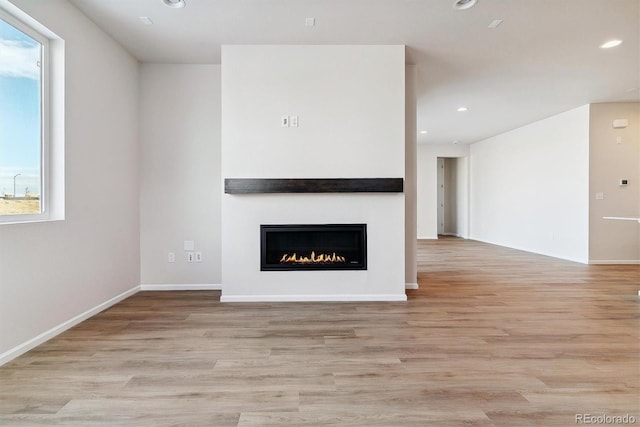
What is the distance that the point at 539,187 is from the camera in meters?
6.80

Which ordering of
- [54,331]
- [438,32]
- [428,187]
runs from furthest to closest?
[428,187]
[438,32]
[54,331]

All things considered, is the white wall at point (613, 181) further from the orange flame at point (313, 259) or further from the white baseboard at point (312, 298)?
the orange flame at point (313, 259)

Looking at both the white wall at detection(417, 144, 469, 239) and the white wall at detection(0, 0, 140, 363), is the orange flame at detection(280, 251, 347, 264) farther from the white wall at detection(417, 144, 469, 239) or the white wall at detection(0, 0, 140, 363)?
the white wall at detection(417, 144, 469, 239)

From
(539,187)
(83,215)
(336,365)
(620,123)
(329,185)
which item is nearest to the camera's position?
(336,365)

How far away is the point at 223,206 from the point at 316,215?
96cm

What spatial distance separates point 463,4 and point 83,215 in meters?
3.62

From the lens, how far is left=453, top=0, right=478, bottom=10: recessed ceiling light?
107 inches

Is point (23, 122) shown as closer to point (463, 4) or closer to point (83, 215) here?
point (83, 215)

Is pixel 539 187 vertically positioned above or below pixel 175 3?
below

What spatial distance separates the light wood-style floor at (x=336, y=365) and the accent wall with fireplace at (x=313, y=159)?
31 cm

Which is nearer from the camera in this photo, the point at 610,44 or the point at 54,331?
the point at 54,331

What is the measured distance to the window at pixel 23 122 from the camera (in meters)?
2.29

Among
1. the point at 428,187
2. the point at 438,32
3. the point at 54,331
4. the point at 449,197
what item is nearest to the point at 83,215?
the point at 54,331

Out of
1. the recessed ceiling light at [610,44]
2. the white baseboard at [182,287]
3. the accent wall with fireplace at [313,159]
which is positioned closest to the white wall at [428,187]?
the recessed ceiling light at [610,44]
